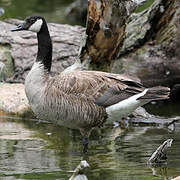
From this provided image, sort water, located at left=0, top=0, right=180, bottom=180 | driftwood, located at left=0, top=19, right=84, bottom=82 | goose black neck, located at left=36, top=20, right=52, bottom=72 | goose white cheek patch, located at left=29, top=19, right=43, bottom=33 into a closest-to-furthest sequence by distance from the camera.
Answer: water, located at left=0, top=0, right=180, bottom=180 < goose black neck, located at left=36, top=20, right=52, bottom=72 < goose white cheek patch, located at left=29, top=19, right=43, bottom=33 < driftwood, located at left=0, top=19, right=84, bottom=82

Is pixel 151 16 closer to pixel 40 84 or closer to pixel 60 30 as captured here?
pixel 60 30

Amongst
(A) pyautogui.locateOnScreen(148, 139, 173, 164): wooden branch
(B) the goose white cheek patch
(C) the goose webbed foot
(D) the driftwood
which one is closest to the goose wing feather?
(C) the goose webbed foot

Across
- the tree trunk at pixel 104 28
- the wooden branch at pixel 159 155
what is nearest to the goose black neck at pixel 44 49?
the tree trunk at pixel 104 28

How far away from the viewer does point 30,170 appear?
7.53m

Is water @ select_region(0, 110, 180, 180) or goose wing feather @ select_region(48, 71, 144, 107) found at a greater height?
goose wing feather @ select_region(48, 71, 144, 107)

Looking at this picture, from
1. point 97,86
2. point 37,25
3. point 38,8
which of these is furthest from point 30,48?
point 38,8

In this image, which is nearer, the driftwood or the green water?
the driftwood

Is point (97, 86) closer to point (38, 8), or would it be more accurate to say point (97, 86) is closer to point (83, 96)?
point (83, 96)

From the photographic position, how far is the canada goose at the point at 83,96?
28.4ft

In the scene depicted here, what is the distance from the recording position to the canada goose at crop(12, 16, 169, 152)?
865cm

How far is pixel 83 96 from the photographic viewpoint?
28.8 feet

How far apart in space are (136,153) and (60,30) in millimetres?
5979

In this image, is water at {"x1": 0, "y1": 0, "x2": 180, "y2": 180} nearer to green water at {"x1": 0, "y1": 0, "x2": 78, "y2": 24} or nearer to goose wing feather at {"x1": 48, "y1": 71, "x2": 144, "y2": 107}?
goose wing feather at {"x1": 48, "y1": 71, "x2": 144, "y2": 107}

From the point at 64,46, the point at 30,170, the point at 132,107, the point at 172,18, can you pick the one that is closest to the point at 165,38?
the point at 172,18
